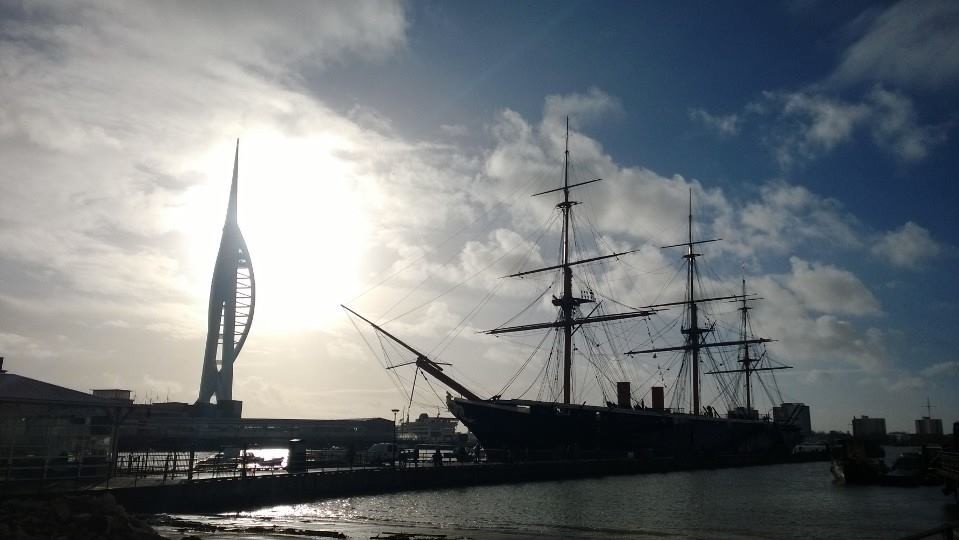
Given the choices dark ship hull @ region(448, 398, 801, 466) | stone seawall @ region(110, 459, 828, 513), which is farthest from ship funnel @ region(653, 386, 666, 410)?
stone seawall @ region(110, 459, 828, 513)

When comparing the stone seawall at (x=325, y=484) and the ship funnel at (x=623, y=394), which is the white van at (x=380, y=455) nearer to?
the stone seawall at (x=325, y=484)

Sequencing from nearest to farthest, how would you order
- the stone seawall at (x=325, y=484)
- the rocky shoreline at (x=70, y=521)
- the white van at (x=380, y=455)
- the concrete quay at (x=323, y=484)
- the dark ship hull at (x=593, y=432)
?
1. the rocky shoreline at (x=70, y=521)
2. the concrete quay at (x=323, y=484)
3. the stone seawall at (x=325, y=484)
4. the white van at (x=380, y=455)
5. the dark ship hull at (x=593, y=432)

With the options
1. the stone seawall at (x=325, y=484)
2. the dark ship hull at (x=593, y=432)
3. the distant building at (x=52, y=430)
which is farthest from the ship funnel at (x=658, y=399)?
the distant building at (x=52, y=430)

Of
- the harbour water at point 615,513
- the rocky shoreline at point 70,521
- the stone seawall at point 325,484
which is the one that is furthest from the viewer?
the stone seawall at point 325,484

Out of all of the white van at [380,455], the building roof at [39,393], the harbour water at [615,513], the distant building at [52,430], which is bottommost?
the harbour water at [615,513]

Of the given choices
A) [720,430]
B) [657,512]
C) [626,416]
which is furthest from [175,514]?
[720,430]

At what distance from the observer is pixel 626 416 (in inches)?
2758

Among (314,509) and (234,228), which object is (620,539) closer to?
(314,509)

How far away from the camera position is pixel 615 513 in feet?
109

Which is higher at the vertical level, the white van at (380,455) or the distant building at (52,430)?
the distant building at (52,430)

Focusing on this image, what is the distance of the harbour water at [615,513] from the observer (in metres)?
26.3

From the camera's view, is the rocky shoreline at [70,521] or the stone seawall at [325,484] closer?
the rocky shoreline at [70,521]

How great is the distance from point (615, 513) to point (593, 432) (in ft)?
111

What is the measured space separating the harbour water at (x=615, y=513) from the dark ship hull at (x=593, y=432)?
36.8 feet
